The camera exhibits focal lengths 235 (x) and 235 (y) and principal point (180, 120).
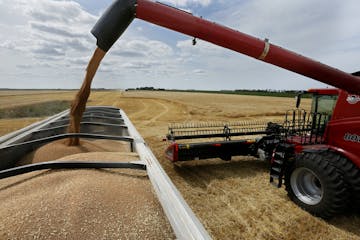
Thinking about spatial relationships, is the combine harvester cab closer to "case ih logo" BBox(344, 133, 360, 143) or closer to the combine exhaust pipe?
the combine exhaust pipe

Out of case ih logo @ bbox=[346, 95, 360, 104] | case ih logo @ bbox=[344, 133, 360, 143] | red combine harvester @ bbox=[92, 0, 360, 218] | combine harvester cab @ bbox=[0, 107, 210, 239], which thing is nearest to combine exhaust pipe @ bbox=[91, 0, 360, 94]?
red combine harvester @ bbox=[92, 0, 360, 218]

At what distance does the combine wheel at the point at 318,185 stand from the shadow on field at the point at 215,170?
4.21ft

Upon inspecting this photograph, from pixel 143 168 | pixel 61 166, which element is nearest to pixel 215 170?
pixel 143 168

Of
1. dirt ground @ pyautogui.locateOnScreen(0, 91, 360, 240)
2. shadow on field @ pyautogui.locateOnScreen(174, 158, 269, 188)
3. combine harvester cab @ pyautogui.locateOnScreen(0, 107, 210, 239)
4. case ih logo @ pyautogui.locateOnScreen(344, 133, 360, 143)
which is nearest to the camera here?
combine harvester cab @ pyautogui.locateOnScreen(0, 107, 210, 239)

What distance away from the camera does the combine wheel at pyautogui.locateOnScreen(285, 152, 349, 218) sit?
3.39 meters

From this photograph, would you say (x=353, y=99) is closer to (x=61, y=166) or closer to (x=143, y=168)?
(x=143, y=168)

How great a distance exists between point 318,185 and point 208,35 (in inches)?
125

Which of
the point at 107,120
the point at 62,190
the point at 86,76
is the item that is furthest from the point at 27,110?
the point at 62,190

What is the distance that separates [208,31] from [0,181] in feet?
9.26

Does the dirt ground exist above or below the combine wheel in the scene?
below

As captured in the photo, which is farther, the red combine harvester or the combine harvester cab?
the red combine harvester

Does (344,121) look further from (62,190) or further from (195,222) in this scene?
(62,190)

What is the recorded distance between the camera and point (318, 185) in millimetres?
4082

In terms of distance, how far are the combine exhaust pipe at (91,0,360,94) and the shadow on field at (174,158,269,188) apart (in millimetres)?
2789
